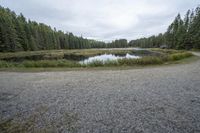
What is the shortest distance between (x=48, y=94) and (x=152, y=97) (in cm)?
402

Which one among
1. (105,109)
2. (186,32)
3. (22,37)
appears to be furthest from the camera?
(22,37)

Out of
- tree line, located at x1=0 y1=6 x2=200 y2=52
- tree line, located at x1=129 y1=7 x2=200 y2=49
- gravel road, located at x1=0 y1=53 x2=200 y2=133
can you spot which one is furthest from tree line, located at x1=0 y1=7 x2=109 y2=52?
tree line, located at x1=129 y1=7 x2=200 y2=49

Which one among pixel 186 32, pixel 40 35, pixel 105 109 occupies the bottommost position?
pixel 105 109

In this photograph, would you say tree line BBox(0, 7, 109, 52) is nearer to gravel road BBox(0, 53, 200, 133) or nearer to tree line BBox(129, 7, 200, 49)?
gravel road BBox(0, 53, 200, 133)

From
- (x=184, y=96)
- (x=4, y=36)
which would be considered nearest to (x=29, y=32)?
(x=4, y=36)

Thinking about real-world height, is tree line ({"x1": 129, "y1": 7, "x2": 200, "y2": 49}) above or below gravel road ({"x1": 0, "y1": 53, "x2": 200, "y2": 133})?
above

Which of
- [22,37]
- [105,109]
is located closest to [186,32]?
[105,109]

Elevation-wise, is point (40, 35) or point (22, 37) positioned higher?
point (40, 35)

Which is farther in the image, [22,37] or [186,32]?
[22,37]

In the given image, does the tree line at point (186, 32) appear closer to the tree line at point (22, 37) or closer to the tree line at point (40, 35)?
the tree line at point (40, 35)

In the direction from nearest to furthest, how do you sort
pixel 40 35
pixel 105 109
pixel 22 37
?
pixel 105 109 → pixel 22 37 → pixel 40 35

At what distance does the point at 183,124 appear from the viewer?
10.1 ft

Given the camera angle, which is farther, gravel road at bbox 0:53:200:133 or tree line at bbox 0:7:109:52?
tree line at bbox 0:7:109:52

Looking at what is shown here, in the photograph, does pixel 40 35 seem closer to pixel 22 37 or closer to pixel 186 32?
pixel 22 37
